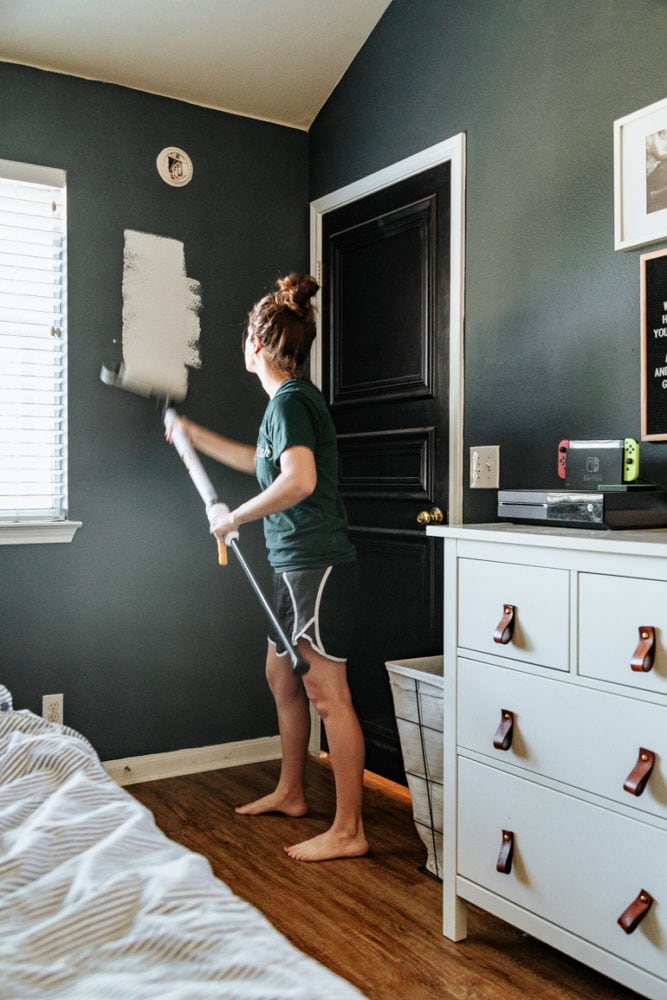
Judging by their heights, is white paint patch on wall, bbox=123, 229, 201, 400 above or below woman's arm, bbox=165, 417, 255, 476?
above

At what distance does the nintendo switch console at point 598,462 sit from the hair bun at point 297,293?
34.9 inches

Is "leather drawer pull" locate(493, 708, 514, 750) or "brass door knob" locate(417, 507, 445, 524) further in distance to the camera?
"brass door knob" locate(417, 507, 445, 524)

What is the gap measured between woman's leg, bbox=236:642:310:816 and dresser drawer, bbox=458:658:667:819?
0.84 metres

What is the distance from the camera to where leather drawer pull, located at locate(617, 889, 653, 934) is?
1.58 metres

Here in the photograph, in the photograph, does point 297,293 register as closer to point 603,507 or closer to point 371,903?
point 603,507

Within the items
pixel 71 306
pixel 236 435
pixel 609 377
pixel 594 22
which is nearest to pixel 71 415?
pixel 71 306

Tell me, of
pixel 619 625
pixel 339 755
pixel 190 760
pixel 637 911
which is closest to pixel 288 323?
pixel 339 755

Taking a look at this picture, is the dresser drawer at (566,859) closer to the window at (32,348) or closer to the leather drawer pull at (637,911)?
the leather drawer pull at (637,911)

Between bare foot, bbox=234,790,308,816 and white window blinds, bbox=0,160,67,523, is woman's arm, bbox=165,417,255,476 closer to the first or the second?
white window blinds, bbox=0,160,67,523

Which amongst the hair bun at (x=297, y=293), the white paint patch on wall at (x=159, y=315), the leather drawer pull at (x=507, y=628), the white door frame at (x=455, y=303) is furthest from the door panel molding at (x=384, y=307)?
the leather drawer pull at (x=507, y=628)

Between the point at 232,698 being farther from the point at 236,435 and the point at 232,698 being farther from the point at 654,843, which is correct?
Answer: the point at 654,843

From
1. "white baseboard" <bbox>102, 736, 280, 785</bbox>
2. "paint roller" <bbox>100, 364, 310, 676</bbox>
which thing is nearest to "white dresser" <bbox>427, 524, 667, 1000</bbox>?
"paint roller" <bbox>100, 364, 310, 676</bbox>

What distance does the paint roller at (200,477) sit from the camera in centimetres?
250

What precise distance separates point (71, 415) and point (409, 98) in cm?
152
